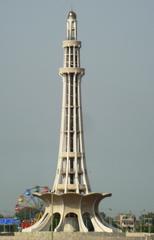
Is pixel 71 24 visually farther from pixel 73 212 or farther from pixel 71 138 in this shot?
pixel 73 212

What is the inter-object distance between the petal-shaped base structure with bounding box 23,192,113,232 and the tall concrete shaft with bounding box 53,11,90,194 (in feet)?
5.53

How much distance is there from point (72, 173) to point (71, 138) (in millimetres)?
4350

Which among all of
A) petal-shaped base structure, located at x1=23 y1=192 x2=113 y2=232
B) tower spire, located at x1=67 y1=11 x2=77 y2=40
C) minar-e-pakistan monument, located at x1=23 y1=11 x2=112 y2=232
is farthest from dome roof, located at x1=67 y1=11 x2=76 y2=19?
petal-shaped base structure, located at x1=23 y1=192 x2=113 y2=232

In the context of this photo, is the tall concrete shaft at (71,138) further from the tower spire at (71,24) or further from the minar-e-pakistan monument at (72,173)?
the tower spire at (71,24)

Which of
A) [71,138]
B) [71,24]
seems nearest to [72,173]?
[71,138]

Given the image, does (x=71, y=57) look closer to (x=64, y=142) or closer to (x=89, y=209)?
(x=64, y=142)

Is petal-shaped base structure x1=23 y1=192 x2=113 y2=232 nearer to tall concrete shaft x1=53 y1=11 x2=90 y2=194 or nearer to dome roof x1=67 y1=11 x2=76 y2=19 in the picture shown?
tall concrete shaft x1=53 y1=11 x2=90 y2=194

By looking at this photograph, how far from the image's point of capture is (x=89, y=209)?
107 meters

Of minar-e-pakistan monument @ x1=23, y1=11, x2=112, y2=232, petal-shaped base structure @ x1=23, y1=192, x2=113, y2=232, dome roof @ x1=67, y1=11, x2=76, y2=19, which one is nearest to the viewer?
petal-shaped base structure @ x1=23, y1=192, x2=113, y2=232

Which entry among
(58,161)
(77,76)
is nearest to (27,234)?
(58,161)

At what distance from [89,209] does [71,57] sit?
62.7ft

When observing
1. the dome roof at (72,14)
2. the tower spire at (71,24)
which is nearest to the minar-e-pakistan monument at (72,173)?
the tower spire at (71,24)

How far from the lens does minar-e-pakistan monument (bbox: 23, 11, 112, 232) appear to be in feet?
345

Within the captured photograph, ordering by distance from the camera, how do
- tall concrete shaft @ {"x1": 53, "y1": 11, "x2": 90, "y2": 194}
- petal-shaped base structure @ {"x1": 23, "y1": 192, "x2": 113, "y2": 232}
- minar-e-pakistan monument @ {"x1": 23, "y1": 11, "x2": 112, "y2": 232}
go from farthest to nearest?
tall concrete shaft @ {"x1": 53, "y1": 11, "x2": 90, "y2": 194}, minar-e-pakistan monument @ {"x1": 23, "y1": 11, "x2": 112, "y2": 232}, petal-shaped base structure @ {"x1": 23, "y1": 192, "x2": 113, "y2": 232}
